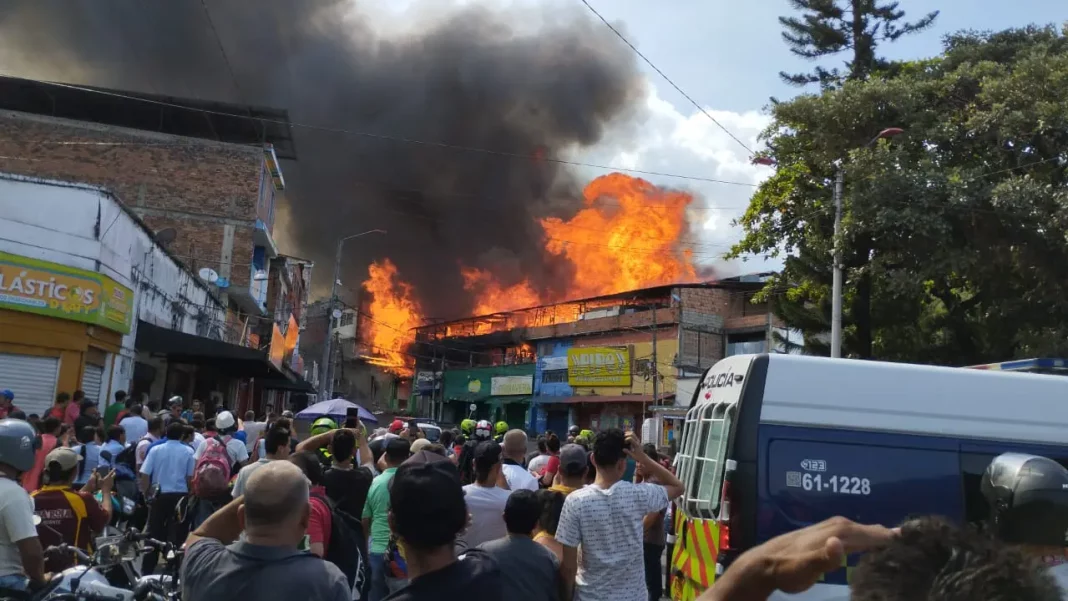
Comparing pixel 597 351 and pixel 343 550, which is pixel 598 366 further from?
pixel 343 550

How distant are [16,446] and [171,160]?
26.7 metres

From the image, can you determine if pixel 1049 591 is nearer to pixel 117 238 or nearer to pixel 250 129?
pixel 117 238

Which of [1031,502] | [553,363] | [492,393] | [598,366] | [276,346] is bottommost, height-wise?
[1031,502]

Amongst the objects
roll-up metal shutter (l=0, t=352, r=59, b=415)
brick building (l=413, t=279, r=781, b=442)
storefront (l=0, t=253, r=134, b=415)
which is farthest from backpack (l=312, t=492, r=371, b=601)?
brick building (l=413, t=279, r=781, b=442)

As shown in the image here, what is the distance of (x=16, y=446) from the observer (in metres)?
3.96

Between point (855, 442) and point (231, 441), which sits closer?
point (855, 442)

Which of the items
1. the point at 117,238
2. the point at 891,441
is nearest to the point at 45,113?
the point at 117,238

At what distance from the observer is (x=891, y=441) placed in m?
5.33

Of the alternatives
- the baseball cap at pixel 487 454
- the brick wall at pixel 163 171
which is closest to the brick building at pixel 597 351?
the brick wall at pixel 163 171

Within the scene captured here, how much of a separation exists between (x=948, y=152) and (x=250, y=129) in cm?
2357

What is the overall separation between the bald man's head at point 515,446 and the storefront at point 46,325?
10478mm

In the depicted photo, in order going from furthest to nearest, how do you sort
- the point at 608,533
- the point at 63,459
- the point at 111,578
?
the point at 63,459 → the point at 111,578 → the point at 608,533

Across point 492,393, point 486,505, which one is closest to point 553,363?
point 492,393

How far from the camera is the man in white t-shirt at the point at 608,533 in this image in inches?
164
